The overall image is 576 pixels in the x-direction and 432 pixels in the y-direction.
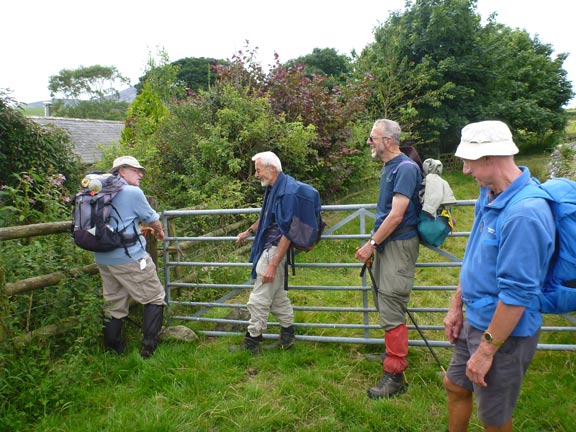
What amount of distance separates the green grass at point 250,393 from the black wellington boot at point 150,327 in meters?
0.11

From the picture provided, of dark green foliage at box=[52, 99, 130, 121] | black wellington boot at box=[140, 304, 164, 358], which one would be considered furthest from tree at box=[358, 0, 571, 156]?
dark green foliage at box=[52, 99, 130, 121]

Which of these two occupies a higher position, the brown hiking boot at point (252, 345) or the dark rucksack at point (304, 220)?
the dark rucksack at point (304, 220)

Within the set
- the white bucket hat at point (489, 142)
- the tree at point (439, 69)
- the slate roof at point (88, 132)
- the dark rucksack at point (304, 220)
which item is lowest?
the dark rucksack at point (304, 220)

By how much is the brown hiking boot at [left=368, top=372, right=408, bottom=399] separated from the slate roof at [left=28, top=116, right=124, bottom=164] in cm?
1848

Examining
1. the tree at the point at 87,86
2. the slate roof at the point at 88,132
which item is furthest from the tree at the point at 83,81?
the slate roof at the point at 88,132

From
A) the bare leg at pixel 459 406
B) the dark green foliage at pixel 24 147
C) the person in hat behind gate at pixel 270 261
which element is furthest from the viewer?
the dark green foliage at pixel 24 147

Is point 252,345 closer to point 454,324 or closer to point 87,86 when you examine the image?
point 454,324

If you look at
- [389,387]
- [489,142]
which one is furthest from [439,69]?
[489,142]

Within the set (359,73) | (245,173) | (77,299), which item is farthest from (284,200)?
(359,73)

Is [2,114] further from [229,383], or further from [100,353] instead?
[229,383]

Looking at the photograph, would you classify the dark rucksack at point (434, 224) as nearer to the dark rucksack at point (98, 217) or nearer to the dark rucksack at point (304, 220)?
the dark rucksack at point (304, 220)

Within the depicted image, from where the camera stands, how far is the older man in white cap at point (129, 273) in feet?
12.9

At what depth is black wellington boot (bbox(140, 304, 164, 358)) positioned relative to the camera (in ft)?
13.5

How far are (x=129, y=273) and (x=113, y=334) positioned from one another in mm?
612
